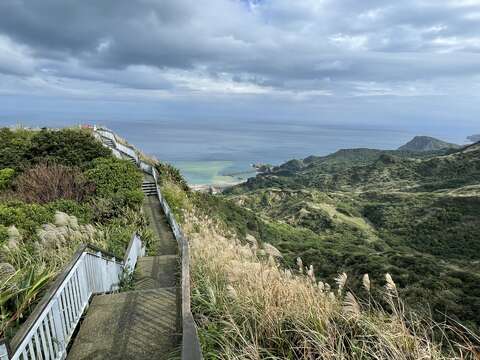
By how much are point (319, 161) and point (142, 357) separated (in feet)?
659

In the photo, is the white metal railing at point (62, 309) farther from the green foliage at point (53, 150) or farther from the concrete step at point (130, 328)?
the green foliage at point (53, 150)

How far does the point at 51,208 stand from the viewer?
12.6 meters

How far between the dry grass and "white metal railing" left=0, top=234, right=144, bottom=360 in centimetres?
160

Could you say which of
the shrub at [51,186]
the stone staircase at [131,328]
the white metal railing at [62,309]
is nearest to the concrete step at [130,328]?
the stone staircase at [131,328]

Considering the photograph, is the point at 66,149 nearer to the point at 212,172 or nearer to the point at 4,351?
the point at 4,351

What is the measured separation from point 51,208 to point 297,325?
11.3 metres

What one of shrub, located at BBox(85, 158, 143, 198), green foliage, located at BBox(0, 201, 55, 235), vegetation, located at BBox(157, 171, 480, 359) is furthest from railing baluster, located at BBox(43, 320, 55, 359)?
shrub, located at BBox(85, 158, 143, 198)

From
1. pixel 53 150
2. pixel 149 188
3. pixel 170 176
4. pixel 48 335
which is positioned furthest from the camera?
pixel 170 176

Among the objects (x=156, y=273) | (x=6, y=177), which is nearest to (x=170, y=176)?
(x=6, y=177)

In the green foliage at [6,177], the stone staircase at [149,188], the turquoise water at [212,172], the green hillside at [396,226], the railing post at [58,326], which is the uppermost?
the railing post at [58,326]

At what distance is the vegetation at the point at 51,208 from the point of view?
5215 millimetres

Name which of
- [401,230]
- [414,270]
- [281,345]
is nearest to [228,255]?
[281,345]

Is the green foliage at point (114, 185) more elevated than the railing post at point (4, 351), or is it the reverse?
the railing post at point (4, 351)

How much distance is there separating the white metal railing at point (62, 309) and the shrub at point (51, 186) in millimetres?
9459
